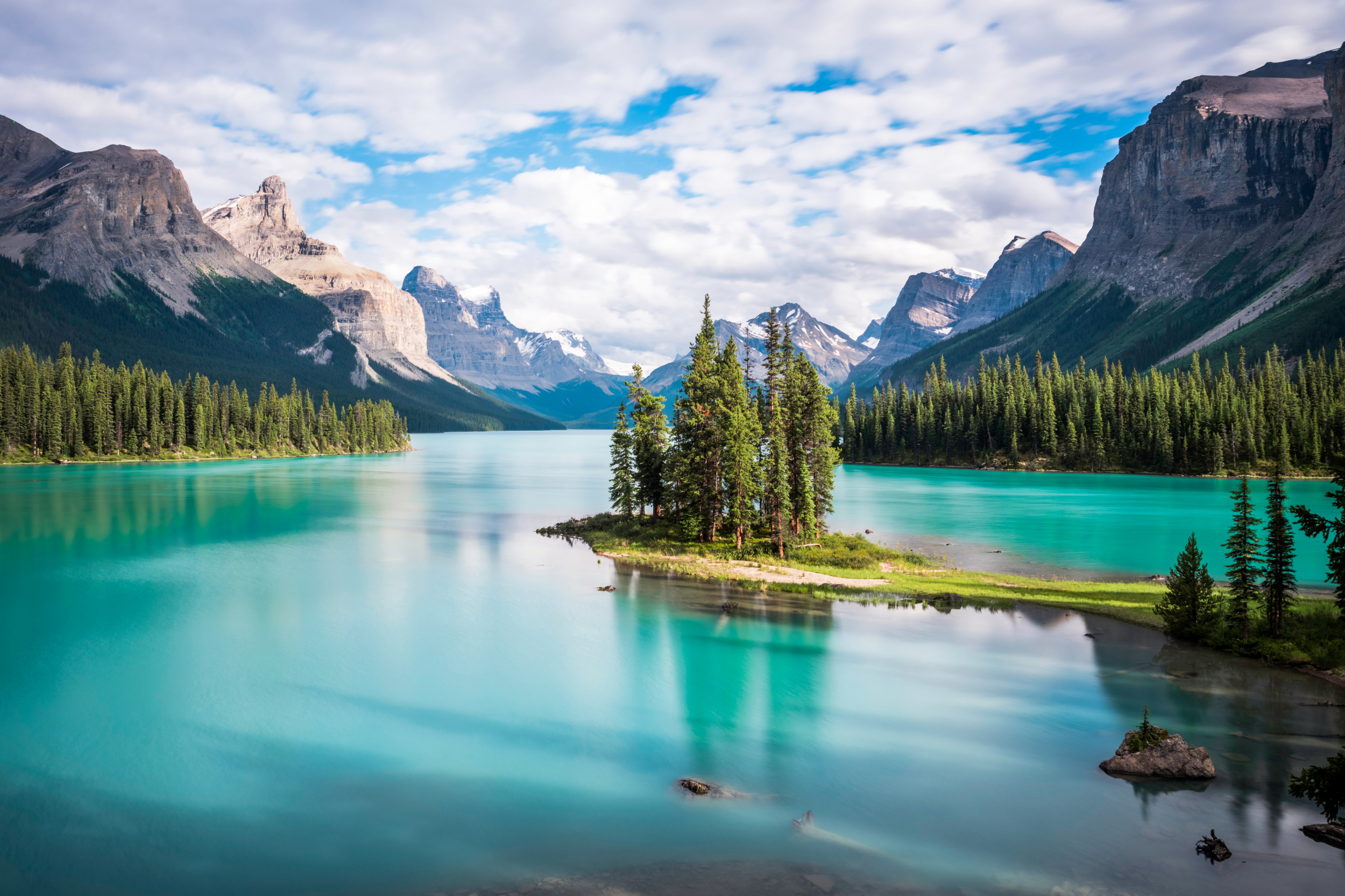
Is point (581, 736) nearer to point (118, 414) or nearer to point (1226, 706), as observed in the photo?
point (1226, 706)

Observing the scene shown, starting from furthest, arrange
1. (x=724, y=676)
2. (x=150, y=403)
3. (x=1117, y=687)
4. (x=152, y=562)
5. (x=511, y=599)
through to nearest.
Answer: (x=150, y=403) → (x=152, y=562) → (x=511, y=599) → (x=724, y=676) → (x=1117, y=687)

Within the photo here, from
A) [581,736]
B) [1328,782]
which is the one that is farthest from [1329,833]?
[581,736]

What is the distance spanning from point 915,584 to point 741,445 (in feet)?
48.6

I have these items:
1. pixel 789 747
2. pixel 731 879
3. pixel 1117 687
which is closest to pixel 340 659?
pixel 789 747

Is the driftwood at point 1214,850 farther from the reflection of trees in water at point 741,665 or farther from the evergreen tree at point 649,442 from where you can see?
the evergreen tree at point 649,442

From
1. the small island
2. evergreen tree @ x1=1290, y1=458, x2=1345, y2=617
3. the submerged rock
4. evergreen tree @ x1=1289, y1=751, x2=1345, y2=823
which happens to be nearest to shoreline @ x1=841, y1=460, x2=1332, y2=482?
evergreen tree @ x1=1290, y1=458, x2=1345, y2=617

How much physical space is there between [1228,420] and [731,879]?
458 ft

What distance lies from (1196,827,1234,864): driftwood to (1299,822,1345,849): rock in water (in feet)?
6.49

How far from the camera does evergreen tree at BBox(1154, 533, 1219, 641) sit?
1192 inches

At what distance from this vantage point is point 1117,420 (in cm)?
13938

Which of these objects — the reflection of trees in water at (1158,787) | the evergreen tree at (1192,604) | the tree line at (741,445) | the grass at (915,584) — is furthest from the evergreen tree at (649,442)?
the reflection of trees in water at (1158,787)

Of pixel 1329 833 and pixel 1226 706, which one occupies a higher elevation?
pixel 1329 833

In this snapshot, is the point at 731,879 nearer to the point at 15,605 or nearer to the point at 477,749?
the point at 477,749

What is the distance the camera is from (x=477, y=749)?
21609 mm
